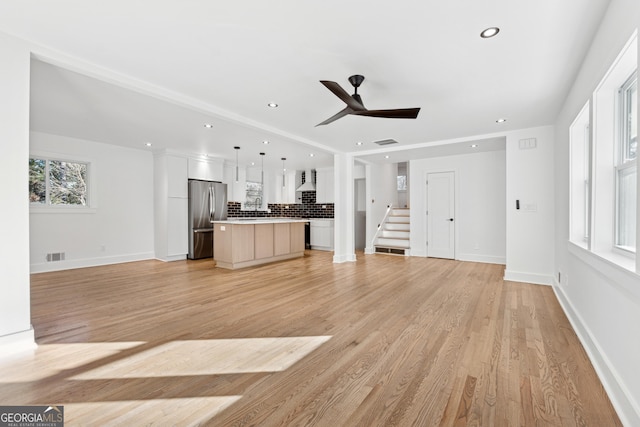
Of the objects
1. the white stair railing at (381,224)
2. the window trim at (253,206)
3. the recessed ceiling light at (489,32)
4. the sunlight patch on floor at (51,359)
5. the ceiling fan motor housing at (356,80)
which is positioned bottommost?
the sunlight patch on floor at (51,359)

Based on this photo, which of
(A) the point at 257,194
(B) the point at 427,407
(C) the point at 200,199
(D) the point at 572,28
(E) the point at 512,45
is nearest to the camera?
(B) the point at 427,407

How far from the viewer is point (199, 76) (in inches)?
117

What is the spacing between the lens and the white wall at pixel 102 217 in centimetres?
531

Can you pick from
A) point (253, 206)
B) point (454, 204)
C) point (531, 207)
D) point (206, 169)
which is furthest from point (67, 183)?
point (531, 207)

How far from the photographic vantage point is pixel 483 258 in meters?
6.40

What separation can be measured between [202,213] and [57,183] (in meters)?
2.73

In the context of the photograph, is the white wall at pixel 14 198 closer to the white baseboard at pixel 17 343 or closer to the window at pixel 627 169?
the white baseboard at pixel 17 343

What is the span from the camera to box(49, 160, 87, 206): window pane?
552 cm

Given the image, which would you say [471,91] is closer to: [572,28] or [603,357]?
[572,28]

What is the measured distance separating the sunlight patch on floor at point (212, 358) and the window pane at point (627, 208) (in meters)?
2.36

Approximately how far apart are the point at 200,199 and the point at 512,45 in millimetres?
6680

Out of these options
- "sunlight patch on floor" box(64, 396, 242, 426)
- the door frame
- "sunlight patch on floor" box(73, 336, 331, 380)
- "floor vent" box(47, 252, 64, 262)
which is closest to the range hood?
the door frame

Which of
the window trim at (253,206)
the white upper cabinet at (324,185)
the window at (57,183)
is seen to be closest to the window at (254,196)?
the window trim at (253,206)

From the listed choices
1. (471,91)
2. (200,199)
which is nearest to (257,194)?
(200,199)
